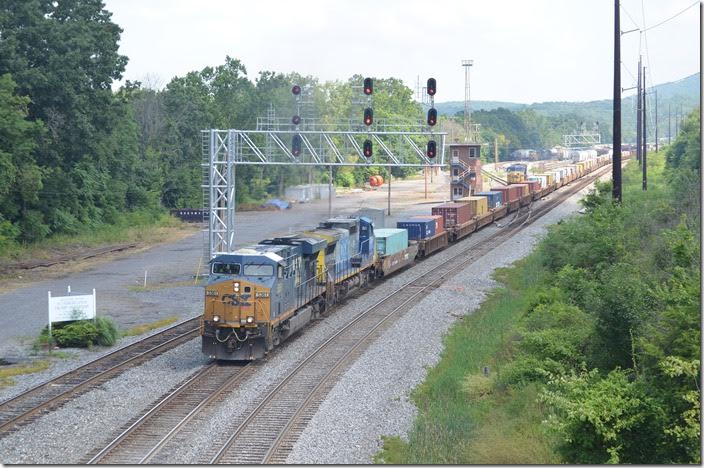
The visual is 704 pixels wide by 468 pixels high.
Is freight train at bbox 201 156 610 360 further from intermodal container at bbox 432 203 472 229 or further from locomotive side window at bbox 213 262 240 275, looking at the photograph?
intermodal container at bbox 432 203 472 229

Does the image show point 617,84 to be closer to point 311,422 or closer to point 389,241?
point 389,241

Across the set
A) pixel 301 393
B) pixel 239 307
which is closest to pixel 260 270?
pixel 239 307

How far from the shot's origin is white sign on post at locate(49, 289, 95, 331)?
2900cm

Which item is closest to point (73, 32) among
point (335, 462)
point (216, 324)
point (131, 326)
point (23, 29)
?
point (23, 29)

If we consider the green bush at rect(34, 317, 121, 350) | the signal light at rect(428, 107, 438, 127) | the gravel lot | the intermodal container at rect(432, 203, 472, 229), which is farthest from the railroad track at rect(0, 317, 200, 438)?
the intermodal container at rect(432, 203, 472, 229)

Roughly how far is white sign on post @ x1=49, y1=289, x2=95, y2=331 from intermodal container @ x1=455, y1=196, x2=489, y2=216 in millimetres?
36305

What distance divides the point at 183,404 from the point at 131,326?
42.9 ft

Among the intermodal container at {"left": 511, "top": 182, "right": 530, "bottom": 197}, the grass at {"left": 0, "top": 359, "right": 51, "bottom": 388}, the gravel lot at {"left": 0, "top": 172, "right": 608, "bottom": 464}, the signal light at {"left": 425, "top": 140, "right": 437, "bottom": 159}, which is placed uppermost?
the signal light at {"left": 425, "top": 140, "right": 437, "bottom": 159}

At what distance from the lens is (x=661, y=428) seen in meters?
13.7

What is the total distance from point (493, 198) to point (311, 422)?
171 ft

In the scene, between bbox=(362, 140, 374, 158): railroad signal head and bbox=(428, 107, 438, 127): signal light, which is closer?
bbox=(428, 107, 438, 127): signal light

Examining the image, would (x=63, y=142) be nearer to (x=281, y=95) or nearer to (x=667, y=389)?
(x=281, y=95)

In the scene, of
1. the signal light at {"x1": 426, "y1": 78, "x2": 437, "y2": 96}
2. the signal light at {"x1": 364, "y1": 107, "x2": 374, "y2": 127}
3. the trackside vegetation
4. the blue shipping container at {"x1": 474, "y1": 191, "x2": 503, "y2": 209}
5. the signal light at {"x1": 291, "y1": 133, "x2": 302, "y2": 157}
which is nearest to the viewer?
the trackside vegetation

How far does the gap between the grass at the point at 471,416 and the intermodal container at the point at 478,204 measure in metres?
34.4
